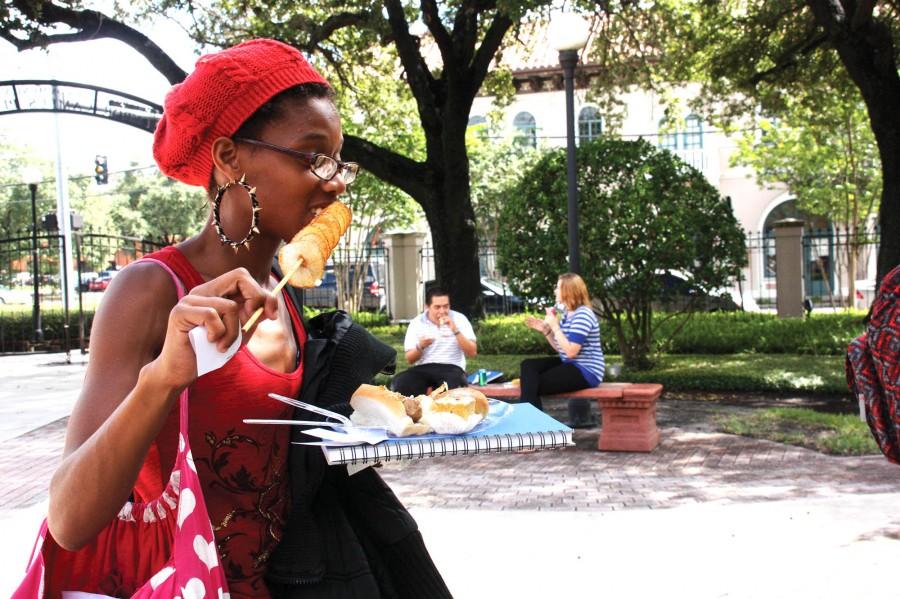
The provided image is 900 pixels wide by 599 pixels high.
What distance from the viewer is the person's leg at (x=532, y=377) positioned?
9656 mm

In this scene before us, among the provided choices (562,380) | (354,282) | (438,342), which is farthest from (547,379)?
(354,282)

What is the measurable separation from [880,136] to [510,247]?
18.1 ft

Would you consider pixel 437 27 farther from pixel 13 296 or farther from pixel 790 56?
pixel 13 296

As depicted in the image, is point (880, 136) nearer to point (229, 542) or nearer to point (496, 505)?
point (496, 505)

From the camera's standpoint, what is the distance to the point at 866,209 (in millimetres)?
27344

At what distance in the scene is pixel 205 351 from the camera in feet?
4.55

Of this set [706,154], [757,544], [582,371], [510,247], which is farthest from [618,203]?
[706,154]

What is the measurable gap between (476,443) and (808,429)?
8727 mm

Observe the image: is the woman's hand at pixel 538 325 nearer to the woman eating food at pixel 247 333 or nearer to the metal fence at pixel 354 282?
the woman eating food at pixel 247 333

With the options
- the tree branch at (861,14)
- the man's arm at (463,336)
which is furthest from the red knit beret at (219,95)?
the tree branch at (861,14)

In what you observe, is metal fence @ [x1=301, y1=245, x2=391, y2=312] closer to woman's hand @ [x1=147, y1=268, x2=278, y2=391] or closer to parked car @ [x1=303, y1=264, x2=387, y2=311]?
parked car @ [x1=303, y1=264, x2=387, y2=311]

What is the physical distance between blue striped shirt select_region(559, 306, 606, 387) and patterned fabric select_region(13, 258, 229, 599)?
26.4 feet

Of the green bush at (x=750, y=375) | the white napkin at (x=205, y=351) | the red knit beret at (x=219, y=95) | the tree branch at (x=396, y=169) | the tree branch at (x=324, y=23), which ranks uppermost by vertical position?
the tree branch at (x=324, y=23)

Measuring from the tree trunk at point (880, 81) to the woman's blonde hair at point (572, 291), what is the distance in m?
5.81
